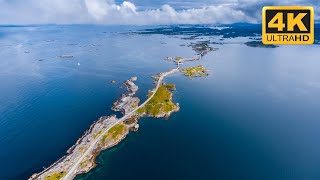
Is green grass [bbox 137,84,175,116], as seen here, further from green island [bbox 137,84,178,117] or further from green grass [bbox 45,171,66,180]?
green grass [bbox 45,171,66,180]

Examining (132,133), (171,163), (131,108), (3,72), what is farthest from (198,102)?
(3,72)

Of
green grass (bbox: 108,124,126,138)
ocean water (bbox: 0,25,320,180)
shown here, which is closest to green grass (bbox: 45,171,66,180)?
ocean water (bbox: 0,25,320,180)

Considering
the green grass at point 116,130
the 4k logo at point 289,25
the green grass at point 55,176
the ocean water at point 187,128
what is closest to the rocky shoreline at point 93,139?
A: the green grass at point 55,176

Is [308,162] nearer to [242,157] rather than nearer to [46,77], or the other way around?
[242,157]

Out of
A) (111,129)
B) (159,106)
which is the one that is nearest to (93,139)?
(111,129)

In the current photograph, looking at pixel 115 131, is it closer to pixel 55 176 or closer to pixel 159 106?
pixel 159 106

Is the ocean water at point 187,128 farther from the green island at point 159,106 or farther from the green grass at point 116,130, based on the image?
the green island at point 159,106
